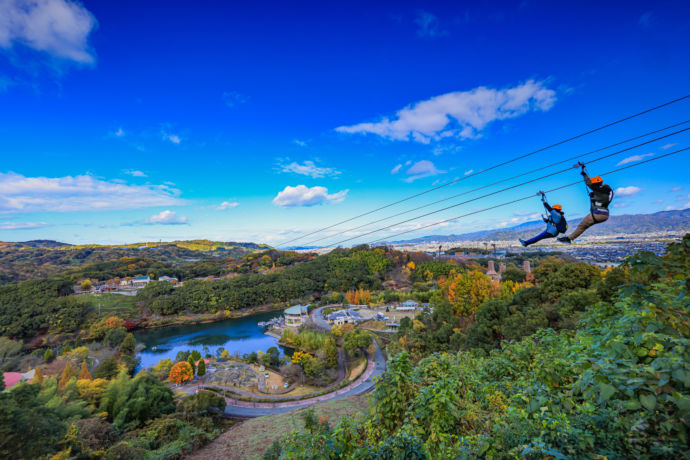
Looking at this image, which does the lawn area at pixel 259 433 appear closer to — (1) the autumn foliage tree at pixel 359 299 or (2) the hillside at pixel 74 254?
(1) the autumn foliage tree at pixel 359 299

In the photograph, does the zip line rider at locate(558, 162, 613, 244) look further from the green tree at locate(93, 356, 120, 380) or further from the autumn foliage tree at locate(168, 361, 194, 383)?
the green tree at locate(93, 356, 120, 380)

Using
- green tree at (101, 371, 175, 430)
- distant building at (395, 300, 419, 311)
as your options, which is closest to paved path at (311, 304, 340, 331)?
distant building at (395, 300, 419, 311)

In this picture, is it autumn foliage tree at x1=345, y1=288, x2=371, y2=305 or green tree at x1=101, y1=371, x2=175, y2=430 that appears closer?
green tree at x1=101, y1=371, x2=175, y2=430

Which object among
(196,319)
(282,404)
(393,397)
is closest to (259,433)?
(282,404)

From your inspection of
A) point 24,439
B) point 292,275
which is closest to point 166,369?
point 24,439

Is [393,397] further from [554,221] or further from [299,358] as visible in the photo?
[299,358]

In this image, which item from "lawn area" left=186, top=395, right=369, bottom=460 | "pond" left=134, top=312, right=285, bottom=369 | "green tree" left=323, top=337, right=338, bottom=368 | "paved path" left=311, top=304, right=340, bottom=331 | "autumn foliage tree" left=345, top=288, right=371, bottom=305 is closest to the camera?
"lawn area" left=186, top=395, right=369, bottom=460

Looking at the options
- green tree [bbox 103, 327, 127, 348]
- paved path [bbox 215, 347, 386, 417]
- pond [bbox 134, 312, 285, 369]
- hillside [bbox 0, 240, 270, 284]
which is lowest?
paved path [bbox 215, 347, 386, 417]

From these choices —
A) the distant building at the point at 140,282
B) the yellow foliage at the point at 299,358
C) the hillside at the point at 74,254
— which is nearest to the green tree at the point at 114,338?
the yellow foliage at the point at 299,358
